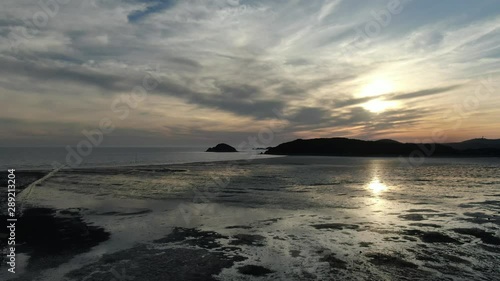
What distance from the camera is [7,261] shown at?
37.3ft

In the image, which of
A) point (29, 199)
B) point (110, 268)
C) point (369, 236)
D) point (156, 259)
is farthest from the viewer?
point (29, 199)

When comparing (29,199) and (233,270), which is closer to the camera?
(233,270)

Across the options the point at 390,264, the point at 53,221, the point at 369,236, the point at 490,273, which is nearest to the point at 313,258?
the point at 390,264

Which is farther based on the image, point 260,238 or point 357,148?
point 357,148

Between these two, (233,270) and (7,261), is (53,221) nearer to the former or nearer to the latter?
(7,261)

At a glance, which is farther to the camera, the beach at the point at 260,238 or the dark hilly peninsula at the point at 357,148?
the dark hilly peninsula at the point at 357,148

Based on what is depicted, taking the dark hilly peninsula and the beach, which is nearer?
the beach

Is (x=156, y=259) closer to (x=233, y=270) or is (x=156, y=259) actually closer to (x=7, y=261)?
(x=233, y=270)

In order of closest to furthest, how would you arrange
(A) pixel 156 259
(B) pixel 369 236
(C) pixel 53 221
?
1. (A) pixel 156 259
2. (B) pixel 369 236
3. (C) pixel 53 221

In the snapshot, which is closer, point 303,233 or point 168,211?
point 303,233

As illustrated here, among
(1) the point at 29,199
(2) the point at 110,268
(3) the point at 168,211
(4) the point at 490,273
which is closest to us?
(4) the point at 490,273

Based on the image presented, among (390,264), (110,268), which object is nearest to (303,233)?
(390,264)

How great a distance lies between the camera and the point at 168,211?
2077 cm

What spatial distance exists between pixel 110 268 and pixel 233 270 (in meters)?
4.17
